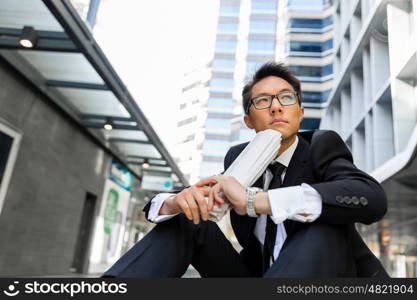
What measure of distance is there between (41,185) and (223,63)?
164 ft

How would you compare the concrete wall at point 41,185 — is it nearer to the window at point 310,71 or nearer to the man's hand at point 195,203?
the man's hand at point 195,203

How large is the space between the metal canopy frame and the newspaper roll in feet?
15.4

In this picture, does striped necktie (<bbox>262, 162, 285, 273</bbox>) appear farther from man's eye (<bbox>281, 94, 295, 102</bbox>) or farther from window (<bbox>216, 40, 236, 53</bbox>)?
window (<bbox>216, 40, 236, 53</bbox>)

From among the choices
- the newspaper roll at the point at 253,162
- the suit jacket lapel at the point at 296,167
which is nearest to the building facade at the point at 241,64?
the suit jacket lapel at the point at 296,167

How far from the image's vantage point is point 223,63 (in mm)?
55531

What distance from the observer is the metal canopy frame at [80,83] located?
18.3ft

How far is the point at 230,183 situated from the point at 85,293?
63 centimetres

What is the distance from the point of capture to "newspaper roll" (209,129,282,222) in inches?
54.4

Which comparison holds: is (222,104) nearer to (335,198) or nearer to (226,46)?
(226,46)

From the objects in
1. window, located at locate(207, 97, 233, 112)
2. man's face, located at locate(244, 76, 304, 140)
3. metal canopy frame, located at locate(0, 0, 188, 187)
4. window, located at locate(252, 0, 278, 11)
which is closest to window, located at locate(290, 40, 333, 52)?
window, located at locate(252, 0, 278, 11)

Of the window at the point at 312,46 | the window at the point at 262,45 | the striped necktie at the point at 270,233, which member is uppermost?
the window at the point at 262,45

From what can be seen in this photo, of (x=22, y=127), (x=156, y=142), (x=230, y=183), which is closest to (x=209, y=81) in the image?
(x=156, y=142)

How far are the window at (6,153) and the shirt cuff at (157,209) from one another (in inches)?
244

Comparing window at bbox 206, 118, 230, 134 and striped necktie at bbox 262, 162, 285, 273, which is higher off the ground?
window at bbox 206, 118, 230, 134
